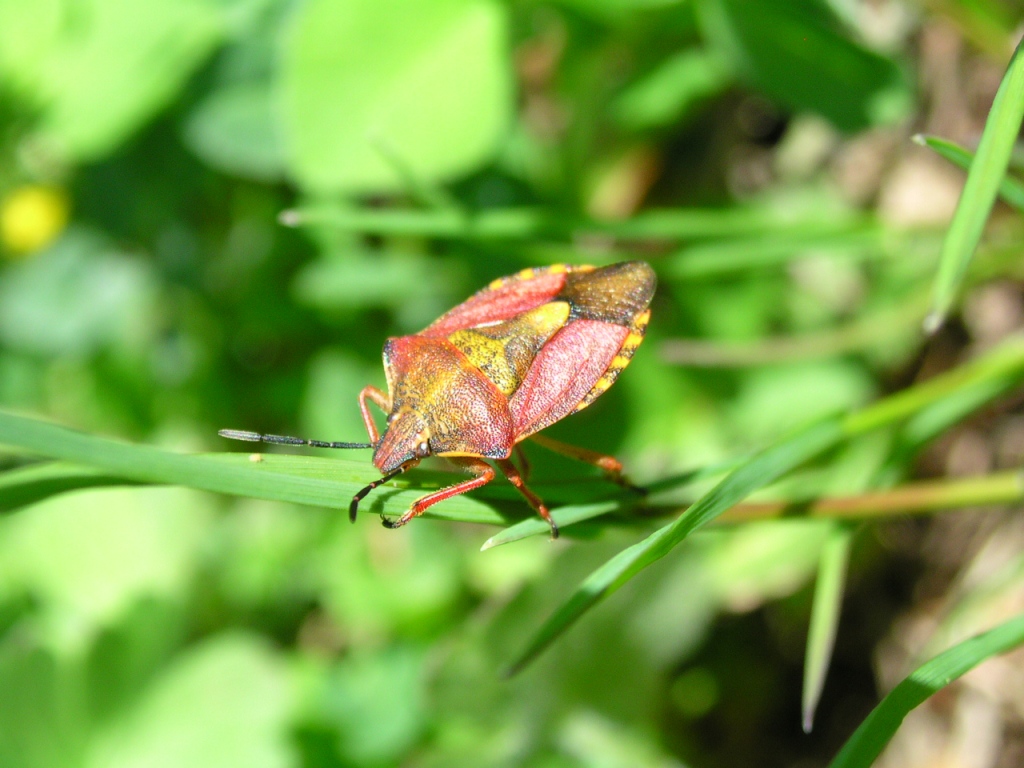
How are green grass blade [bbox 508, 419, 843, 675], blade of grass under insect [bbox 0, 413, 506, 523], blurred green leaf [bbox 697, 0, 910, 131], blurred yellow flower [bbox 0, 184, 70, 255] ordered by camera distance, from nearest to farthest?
blade of grass under insect [bbox 0, 413, 506, 523] < green grass blade [bbox 508, 419, 843, 675] < blurred green leaf [bbox 697, 0, 910, 131] < blurred yellow flower [bbox 0, 184, 70, 255]

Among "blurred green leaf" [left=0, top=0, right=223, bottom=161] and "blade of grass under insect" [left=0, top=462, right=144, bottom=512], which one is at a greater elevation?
"blurred green leaf" [left=0, top=0, right=223, bottom=161]

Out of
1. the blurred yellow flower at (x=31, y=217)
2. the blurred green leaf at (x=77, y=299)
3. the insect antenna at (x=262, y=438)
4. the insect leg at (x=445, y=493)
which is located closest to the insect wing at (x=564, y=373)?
the insect leg at (x=445, y=493)

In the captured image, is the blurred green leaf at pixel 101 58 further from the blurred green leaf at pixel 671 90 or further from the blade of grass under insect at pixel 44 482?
the blade of grass under insect at pixel 44 482

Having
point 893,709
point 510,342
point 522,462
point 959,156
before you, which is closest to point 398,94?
point 510,342

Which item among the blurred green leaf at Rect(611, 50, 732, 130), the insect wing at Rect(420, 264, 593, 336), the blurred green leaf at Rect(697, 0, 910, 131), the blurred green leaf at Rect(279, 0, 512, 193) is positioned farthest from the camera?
the blurred green leaf at Rect(611, 50, 732, 130)

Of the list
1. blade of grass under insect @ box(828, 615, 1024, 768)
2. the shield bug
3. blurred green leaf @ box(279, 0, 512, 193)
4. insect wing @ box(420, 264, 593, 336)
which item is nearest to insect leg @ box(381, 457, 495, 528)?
the shield bug

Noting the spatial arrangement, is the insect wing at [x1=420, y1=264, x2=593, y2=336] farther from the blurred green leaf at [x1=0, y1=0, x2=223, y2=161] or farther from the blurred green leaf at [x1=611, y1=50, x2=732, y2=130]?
the blurred green leaf at [x1=0, y1=0, x2=223, y2=161]

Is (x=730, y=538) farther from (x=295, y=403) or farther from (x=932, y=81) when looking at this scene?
(x=932, y=81)

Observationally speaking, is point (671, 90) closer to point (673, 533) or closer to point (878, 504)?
point (878, 504)
